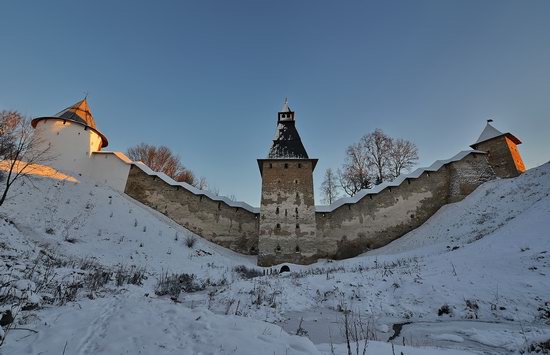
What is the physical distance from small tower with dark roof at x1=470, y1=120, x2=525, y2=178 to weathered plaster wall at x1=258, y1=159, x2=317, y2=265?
1370 centimetres

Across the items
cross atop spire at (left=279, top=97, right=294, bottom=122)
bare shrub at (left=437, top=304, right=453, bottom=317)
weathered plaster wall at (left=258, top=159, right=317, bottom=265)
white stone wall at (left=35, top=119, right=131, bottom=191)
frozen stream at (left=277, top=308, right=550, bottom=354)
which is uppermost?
cross atop spire at (left=279, top=97, right=294, bottom=122)

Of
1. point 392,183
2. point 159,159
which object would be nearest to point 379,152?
point 392,183

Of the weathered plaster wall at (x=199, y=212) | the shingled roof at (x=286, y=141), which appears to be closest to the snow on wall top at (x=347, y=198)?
the weathered plaster wall at (x=199, y=212)

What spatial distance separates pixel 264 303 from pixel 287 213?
46.4 feet

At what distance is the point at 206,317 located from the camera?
346 centimetres

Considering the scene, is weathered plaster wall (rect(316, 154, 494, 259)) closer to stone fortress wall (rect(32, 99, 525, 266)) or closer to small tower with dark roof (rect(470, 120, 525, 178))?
stone fortress wall (rect(32, 99, 525, 266))

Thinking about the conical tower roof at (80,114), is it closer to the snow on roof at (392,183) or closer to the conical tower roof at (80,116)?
the conical tower roof at (80,116)

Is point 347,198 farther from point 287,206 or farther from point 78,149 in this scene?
point 78,149

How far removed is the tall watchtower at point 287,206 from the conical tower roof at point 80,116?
40.7ft

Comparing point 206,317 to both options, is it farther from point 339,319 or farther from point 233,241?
point 233,241

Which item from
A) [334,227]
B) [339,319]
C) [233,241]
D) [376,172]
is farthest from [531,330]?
[376,172]

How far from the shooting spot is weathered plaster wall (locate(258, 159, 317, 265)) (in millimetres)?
17953

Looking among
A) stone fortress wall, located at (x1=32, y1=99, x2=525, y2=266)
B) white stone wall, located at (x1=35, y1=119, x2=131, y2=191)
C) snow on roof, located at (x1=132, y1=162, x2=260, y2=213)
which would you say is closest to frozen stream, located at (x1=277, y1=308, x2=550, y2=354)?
stone fortress wall, located at (x1=32, y1=99, x2=525, y2=266)

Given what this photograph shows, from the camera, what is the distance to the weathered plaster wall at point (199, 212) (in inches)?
761
